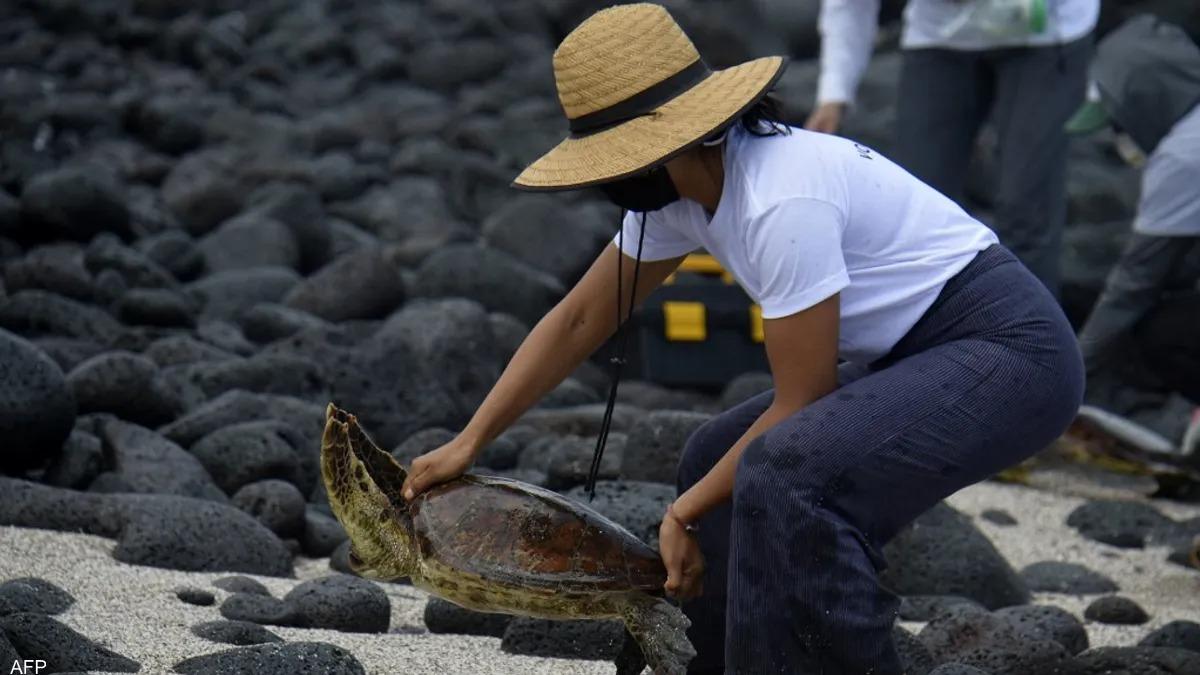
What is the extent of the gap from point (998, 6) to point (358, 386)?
2.32 m

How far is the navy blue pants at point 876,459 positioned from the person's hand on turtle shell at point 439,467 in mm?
588

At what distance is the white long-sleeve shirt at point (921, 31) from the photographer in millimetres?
5344

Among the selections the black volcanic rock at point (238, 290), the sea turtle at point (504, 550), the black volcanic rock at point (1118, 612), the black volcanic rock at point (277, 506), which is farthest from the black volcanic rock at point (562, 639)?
the black volcanic rock at point (238, 290)

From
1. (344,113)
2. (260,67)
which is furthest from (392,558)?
(260,67)

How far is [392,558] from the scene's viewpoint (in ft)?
10.3

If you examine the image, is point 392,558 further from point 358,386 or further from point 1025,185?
point 1025,185

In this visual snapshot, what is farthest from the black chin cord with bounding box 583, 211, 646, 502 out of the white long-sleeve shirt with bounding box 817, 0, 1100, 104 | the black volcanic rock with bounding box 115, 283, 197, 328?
the black volcanic rock with bounding box 115, 283, 197, 328

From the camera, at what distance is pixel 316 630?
11.6ft

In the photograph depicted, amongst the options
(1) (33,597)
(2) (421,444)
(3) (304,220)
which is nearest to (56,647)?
(1) (33,597)

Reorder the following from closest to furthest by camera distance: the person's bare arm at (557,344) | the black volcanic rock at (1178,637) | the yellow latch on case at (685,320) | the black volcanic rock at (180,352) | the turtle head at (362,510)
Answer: the turtle head at (362,510) → the person's bare arm at (557,344) → the black volcanic rock at (1178,637) → the black volcanic rock at (180,352) → the yellow latch on case at (685,320)

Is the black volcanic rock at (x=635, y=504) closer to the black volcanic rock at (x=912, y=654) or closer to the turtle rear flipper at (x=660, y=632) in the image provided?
the black volcanic rock at (x=912, y=654)

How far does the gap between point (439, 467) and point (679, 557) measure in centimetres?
52

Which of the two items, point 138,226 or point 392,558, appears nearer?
point 392,558

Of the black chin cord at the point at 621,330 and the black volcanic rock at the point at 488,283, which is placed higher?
the black chin cord at the point at 621,330
